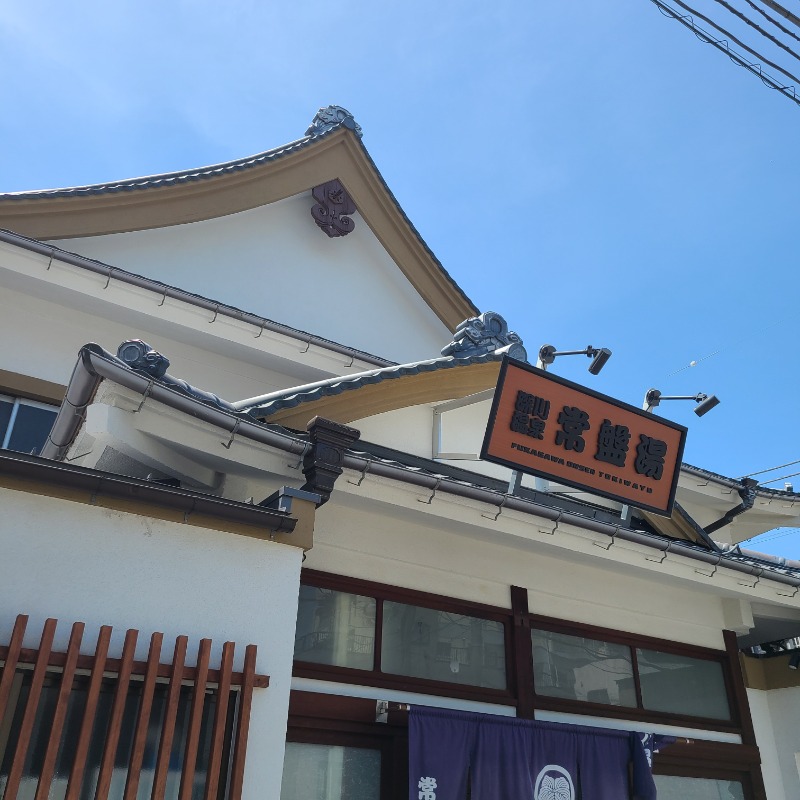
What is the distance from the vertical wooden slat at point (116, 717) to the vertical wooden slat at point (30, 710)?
38 cm

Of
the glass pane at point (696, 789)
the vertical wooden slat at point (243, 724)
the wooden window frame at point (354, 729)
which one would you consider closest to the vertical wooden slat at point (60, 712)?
the vertical wooden slat at point (243, 724)

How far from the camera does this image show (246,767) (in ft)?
15.0

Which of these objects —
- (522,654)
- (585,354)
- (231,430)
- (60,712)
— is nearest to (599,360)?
(585,354)

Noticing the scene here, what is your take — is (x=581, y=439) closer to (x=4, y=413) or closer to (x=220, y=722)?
(x=220, y=722)

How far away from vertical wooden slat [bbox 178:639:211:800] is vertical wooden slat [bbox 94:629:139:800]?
14.7 inches

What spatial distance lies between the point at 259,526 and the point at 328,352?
4.65 m

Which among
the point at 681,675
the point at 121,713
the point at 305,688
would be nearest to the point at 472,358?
the point at 305,688

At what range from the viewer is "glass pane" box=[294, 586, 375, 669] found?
20.4 feet

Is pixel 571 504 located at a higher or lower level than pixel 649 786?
higher

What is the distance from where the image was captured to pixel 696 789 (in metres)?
7.75

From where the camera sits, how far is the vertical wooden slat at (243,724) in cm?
443

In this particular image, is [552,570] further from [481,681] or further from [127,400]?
[127,400]

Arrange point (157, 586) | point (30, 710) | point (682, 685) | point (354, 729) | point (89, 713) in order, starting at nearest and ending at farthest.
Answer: point (30, 710)
point (89, 713)
point (157, 586)
point (354, 729)
point (682, 685)

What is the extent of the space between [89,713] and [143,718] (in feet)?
0.98
